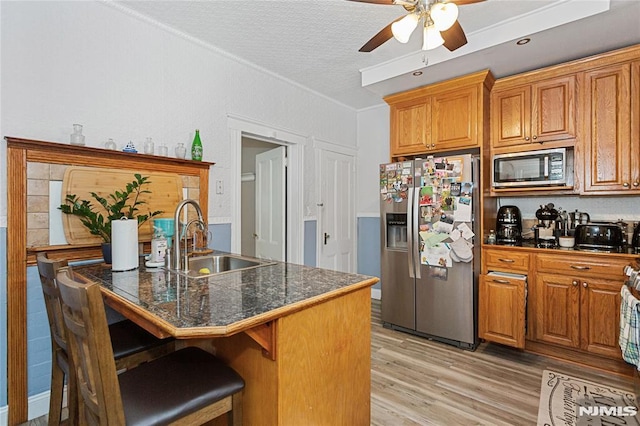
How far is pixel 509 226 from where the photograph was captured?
298cm

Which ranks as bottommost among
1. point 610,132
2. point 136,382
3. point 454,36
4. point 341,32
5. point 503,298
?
point 503,298

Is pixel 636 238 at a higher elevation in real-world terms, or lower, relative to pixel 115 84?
lower

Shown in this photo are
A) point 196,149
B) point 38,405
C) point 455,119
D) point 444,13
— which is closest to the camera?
point 444,13

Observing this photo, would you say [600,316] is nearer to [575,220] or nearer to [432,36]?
[575,220]

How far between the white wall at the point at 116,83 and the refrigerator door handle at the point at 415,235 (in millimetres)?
1664

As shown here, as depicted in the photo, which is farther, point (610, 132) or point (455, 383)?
point (610, 132)

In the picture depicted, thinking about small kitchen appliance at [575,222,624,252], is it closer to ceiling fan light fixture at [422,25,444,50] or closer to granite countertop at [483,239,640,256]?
granite countertop at [483,239,640,256]

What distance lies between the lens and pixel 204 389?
114cm

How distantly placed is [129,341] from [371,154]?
3631 millimetres

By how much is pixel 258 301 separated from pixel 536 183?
2.72m

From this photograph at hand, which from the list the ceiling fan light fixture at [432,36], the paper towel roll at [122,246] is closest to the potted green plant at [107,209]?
the paper towel roll at [122,246]

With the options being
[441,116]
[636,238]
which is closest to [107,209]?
[441,116]

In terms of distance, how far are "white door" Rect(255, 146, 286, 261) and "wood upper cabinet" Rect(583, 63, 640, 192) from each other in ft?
9.36

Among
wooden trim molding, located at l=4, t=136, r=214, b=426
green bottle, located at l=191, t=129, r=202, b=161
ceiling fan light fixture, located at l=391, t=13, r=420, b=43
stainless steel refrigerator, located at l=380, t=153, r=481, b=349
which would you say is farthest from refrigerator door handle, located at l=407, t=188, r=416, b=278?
wooden trim molding, located at l=4, t=136, r=214, b=426
